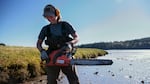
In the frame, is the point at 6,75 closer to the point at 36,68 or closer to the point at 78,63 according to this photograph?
the point at 36,68

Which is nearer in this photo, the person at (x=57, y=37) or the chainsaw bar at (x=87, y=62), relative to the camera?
the chainsaw bar at (x=87, y=62)

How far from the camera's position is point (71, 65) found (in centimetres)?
653

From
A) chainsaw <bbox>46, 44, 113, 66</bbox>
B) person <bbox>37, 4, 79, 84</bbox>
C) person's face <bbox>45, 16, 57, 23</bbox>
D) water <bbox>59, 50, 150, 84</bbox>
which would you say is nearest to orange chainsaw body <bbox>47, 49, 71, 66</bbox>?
chainsaw <bbox>46, 44, 113, 66</bbox>

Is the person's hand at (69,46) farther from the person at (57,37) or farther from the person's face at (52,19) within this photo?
the person's face at (52,19)

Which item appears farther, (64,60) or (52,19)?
(52,19)

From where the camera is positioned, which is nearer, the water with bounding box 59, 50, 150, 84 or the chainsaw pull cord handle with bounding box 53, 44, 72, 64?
the chainsaw pull cord handle with bounding box 53, 44, 72, 64

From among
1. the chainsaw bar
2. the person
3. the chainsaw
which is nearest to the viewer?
the chainsaw bar

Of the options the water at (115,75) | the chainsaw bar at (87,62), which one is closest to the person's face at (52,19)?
the chainsaw bar at (87,62)

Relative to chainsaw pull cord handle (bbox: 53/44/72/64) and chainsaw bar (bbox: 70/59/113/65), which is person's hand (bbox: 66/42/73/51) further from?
chainsaw bar (bbox: 70/59/113/65)

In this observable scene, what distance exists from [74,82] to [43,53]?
3.02 feet

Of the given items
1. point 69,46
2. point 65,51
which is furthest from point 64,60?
point 69,46

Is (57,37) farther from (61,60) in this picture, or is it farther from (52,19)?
(61,60)

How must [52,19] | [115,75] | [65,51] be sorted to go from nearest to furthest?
[65,51], [52,19], [115,75]

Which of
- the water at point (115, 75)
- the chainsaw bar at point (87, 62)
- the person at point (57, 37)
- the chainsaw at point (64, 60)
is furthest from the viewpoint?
the water at point (115, 75)
